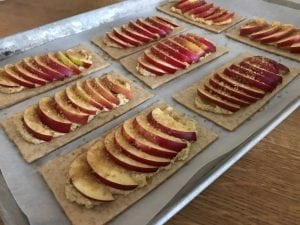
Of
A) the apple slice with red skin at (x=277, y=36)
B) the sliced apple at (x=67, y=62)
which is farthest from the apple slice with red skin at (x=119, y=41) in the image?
the apple slice with red skin at (x=277, y=36)

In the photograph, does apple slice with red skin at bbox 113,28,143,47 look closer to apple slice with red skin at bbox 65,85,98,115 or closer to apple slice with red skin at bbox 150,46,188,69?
apple slice with red skin at bbox 150,46,188,69

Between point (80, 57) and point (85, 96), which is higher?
point (80, 57)

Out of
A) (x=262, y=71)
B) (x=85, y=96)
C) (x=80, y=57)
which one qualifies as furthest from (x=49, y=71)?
(x=262, y=71)

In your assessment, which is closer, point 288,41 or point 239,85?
point 239,85

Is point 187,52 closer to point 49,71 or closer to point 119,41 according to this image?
point 119,41

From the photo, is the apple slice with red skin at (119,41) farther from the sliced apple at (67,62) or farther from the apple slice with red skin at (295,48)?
the apple slice with red skin at (295,48)

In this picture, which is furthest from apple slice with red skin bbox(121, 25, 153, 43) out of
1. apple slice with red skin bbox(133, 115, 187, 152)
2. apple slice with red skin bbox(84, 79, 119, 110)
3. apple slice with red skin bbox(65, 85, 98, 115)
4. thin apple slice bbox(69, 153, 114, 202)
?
thin apple slice bbox(69, 153, 114, 202)

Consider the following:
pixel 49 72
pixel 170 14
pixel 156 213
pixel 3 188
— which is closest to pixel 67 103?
pixel 49 72

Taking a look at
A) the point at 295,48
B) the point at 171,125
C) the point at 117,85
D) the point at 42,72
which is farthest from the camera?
the point at 295,48
